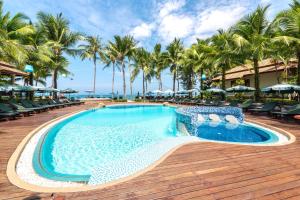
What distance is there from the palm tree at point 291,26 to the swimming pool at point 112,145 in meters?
5.59

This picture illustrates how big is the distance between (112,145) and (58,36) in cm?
2166

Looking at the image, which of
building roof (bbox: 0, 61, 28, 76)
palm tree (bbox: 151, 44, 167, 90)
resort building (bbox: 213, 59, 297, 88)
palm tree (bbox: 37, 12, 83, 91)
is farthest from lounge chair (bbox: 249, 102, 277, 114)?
palm tree (bbox: 151, 44, 167, 90)

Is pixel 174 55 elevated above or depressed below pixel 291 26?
above

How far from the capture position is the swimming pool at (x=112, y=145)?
475 centimetres

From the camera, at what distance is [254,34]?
16500 mm

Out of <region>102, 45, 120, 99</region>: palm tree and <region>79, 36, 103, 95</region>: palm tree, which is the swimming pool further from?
<region>79, 36, 103, 95</region>: palm tree

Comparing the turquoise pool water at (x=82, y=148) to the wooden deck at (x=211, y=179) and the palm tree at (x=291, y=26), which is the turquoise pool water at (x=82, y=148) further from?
the palm tree at (x=291, y=26)

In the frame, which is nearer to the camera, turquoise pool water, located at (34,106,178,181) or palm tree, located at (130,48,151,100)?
turquoise pool water, located at (34,106,178,181)

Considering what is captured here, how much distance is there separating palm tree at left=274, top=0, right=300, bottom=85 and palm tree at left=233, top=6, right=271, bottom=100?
6.60 ft

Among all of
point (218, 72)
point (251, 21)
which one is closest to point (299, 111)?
point (251, 21)

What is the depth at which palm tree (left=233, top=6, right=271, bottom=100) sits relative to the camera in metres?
15.8

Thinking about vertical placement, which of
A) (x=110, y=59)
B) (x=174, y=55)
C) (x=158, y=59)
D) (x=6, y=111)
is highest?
(x=174, y=55)

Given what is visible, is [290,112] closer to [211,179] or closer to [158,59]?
[211,179]

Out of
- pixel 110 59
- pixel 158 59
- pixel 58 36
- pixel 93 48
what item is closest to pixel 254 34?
pixel 58 36
